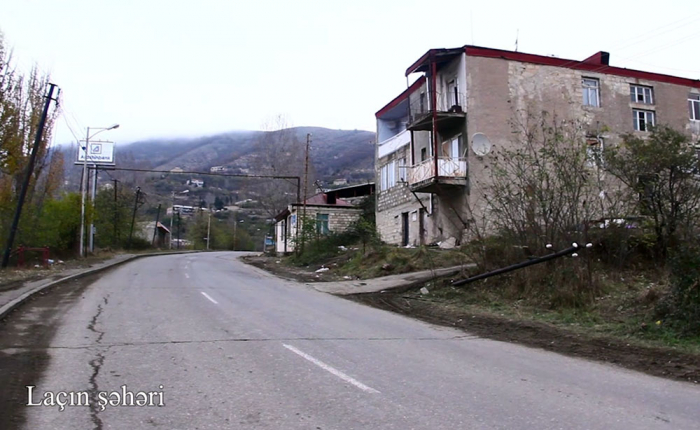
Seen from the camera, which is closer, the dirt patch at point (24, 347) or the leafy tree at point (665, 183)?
the dirt patch at point (24, 347)

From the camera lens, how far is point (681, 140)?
15805 millimetres

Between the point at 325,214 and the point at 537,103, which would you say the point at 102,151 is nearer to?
the point at 325,214

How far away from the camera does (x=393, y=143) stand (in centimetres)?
3631

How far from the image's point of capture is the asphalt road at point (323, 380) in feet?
18.2

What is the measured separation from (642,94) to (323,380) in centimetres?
3088

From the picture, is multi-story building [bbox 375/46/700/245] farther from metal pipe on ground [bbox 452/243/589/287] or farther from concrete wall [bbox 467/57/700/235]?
metal pipe on ground [bbox 452/243/589/287]

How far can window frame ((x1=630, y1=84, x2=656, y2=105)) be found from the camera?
31.8m

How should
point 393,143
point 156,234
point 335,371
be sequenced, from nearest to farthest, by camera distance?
point 335,371 < point 393,143 < point 156,234

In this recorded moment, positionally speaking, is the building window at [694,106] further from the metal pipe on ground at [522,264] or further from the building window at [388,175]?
the metal pipe on ground at [522,264]

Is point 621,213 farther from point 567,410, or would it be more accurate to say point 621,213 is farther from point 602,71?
point 602,71

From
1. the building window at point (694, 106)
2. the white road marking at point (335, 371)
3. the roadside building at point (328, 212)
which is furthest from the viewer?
the roadside building at point (328, 212)

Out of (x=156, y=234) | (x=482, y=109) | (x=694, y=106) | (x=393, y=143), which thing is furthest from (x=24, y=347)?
(x=156, y=234)

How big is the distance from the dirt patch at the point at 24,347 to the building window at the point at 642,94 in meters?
28.5

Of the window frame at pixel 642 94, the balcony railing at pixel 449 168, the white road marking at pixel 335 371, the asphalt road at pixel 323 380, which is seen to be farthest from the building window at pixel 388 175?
the white road marking at pixel 335 371
